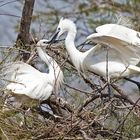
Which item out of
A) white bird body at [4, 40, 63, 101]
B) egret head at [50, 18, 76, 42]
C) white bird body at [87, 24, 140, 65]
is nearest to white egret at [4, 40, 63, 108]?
white bird body at [4, 40, 63, 101]

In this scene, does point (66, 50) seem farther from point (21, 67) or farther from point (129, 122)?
point (129, 122)

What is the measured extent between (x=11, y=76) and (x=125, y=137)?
62cm

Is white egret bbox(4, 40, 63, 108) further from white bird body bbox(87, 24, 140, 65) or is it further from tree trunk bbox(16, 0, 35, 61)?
white bird body bbox(87, 24, 140, 65)

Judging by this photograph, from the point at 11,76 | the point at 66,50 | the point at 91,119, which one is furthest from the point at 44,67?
the point at 91,119

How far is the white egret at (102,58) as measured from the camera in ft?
11.2

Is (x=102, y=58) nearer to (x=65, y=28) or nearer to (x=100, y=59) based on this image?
(x=100, y=59)

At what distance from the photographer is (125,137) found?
10.2 feet

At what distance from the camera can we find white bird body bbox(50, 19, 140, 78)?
11.3 ft

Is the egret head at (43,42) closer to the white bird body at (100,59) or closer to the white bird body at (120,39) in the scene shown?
the white bird body at (100,59)

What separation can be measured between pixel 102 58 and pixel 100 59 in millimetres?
12

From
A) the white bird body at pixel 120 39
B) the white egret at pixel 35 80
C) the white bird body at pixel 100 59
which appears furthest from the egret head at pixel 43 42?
the white bird body at pixel 120 39

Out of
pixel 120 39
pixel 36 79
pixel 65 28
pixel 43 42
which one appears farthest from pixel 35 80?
pixel 120 39

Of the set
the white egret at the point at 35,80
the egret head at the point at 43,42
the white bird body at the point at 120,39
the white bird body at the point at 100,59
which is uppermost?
the white bird body at the point at 120,39

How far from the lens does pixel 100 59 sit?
11.6 ft
